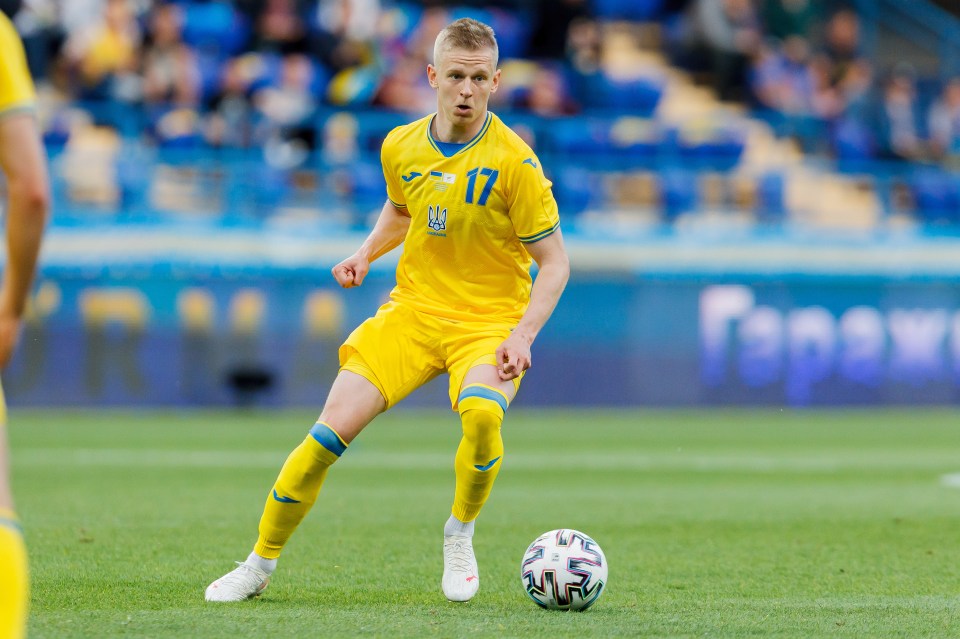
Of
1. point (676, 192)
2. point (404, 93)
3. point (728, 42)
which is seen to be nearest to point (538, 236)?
point (404, 93)

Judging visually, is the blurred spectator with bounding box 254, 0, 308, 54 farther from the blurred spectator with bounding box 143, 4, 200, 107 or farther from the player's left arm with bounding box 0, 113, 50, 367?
the player's left arm with bounding box 0, 113, 50, 367

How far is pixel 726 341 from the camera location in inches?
699

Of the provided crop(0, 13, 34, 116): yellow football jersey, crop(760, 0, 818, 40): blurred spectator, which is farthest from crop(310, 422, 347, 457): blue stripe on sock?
crop(760, 0, 818, 40): blurred spectator

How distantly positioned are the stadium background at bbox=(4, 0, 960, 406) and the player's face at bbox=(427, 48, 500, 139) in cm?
1175

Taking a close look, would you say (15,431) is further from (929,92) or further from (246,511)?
(929,92)

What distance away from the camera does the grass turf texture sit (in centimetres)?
504

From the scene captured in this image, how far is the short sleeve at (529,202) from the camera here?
536cm

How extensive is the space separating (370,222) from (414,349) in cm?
1207

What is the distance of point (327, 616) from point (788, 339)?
542 inches

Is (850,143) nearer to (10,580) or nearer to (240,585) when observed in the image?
(240,585)

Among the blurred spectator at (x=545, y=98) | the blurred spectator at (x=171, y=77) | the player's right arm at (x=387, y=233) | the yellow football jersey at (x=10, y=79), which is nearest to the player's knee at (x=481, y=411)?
the player's right arm at (x=387, y=233)

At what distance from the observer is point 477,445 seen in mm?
5297

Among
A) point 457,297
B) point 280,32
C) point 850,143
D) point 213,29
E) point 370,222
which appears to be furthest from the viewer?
point 850,143

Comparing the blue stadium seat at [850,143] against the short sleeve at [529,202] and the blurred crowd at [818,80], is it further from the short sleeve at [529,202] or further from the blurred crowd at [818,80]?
the short sleeve at [529,202]
